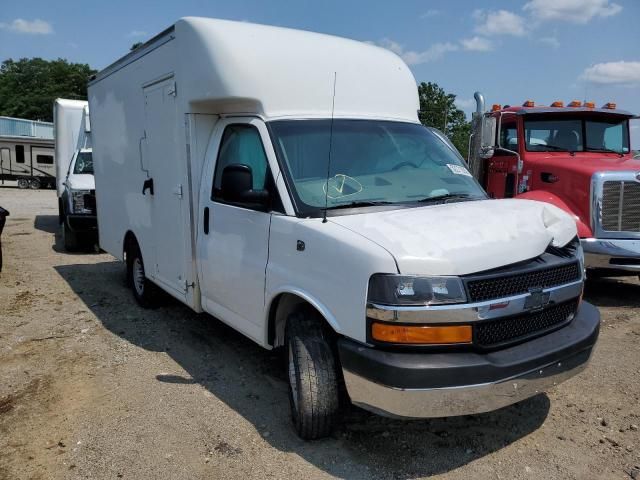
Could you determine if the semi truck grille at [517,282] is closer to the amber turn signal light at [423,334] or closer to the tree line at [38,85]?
the amber turn signal light at [423,334]

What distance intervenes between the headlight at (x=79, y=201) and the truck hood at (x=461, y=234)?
8362mm

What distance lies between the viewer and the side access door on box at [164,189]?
5.07m

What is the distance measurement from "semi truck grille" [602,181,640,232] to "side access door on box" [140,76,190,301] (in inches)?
194

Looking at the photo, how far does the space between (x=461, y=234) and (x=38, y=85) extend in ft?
277

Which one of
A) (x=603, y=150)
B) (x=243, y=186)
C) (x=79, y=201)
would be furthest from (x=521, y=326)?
(x=79, y=201)

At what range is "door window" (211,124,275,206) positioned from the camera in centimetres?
400

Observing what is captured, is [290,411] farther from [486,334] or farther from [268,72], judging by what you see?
[268,72]

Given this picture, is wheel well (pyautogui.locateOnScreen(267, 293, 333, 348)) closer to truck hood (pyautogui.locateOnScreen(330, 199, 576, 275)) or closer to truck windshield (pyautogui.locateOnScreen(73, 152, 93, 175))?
truck hood (pyautogui.locateOnScreen(330, 199, 576, 275))

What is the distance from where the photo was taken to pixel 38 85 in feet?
246

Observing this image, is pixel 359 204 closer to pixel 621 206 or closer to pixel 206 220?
pixel 206 220

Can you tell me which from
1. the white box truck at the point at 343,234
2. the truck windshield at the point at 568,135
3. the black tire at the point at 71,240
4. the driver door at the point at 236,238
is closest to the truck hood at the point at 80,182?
the black tire at the point at 71,240

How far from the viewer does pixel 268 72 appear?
13.6 feet

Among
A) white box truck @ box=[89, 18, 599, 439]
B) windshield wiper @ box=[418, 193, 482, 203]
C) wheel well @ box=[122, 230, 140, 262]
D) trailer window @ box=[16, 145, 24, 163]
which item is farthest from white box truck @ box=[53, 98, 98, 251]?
trailer window @ box=[16, 145, 24, 163]

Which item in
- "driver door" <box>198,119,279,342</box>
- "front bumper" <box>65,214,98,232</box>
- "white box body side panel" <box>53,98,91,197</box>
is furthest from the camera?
"white box body side panel" <box>53,98,91,197</box>
